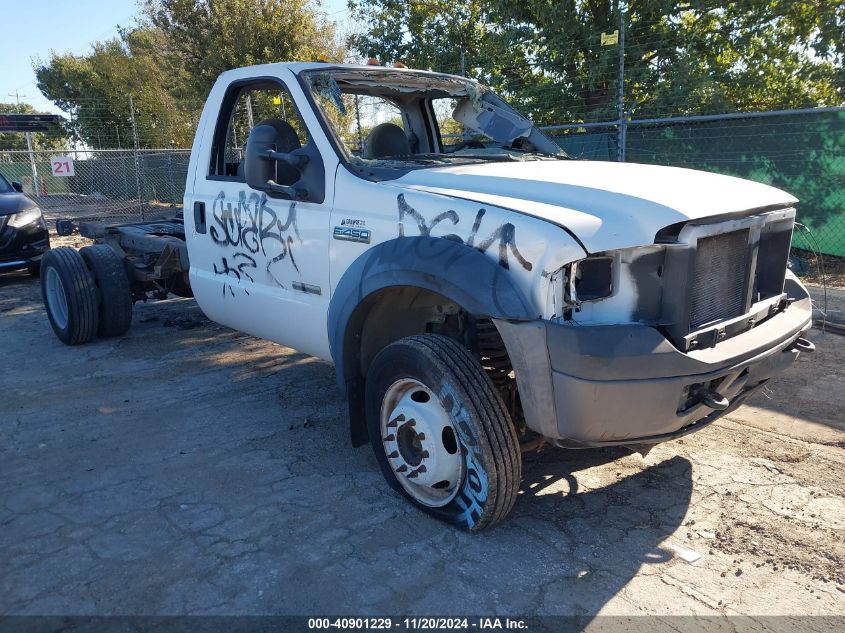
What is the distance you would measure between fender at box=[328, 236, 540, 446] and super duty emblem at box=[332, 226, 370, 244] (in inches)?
3.9

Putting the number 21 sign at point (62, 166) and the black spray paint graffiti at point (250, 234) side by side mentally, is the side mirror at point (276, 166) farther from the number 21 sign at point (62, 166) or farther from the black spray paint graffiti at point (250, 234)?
the number 21 sign at point (62, 166)

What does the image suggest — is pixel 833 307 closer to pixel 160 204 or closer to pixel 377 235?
pixel 377 235

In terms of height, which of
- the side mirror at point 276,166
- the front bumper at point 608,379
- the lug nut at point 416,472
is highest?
the side mirror at point 276,166

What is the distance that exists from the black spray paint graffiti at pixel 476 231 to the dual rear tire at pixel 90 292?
374cm

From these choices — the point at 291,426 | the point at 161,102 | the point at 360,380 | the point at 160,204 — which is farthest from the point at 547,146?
the point at 161,102

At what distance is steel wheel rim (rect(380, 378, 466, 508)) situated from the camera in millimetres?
3170

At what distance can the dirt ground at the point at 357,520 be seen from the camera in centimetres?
276

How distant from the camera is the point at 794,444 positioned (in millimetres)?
4062

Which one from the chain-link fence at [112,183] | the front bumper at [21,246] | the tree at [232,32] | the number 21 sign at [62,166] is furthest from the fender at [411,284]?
the tree at [232,32]

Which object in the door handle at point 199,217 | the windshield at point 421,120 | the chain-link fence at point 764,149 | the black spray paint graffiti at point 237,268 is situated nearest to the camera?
the windshield at point 421,120

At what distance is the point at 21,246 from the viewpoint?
31.0 ft

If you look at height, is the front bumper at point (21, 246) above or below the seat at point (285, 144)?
below

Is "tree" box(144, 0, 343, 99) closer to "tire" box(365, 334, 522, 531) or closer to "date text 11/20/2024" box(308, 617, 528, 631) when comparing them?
"tire" box(365, 334, 522, 531)

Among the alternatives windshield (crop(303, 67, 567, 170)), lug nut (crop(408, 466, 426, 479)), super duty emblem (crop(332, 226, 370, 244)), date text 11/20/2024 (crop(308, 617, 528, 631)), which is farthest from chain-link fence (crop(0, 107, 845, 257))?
date text 11/20/2024 (crop(308, 617, 528, 631))
